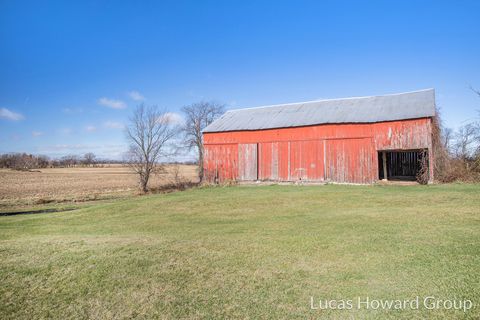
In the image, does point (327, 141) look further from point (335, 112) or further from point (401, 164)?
point (401, 164)

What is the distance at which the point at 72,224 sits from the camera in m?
13.5

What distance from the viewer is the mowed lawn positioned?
5016 mm

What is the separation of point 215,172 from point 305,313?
25269 millimetres

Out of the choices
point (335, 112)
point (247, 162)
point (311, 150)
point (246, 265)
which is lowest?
point (246, 265)

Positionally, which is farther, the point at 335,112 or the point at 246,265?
the point at 335,112

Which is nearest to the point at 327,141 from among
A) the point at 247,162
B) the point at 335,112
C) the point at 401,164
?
the point at 335,112

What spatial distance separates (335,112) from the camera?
87.2ft

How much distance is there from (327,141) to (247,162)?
279 inches

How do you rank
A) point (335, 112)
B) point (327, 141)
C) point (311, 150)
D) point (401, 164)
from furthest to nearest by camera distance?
point (401, 164)
point (335, 112)
point (311, 150)
point (327, 141)

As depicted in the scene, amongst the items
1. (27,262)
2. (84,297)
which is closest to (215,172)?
(27,262)

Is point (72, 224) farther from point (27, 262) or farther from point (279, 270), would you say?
point (279, 270)

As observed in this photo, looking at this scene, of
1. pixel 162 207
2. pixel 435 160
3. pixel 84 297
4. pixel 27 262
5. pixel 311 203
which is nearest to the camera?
pixel 84 297

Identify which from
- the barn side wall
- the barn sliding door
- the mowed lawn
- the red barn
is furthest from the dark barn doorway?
the mowed lawn

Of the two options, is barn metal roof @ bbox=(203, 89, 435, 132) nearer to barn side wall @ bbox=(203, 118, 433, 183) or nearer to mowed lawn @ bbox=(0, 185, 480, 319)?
barn side wall @ bbox=(203, 118, 433, 183)
